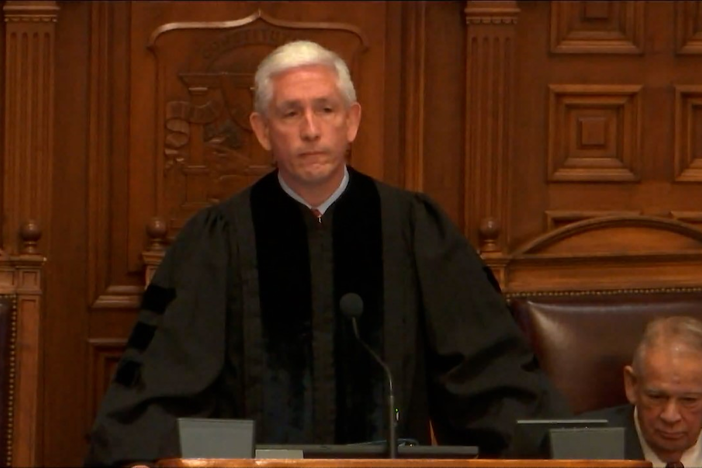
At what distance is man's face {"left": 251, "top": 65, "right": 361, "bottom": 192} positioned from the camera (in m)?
4.23

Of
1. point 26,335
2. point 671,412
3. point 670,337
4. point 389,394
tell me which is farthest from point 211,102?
point 389,394

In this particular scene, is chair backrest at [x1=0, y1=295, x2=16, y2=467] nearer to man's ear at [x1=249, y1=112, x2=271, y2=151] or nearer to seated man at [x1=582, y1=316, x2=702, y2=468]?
man's ear at [x1=249, y1=112, x2=271, y2=151]

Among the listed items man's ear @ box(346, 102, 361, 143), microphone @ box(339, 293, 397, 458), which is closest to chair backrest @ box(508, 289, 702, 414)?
man's ear @ box(346, 102, 361, 143)

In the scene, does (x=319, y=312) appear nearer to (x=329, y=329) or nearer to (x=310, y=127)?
(x=329, y=329)

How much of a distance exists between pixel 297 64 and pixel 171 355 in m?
0.86

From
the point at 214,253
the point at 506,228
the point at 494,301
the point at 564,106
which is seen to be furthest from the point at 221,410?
the point at 564,106

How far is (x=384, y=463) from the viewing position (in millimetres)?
2846

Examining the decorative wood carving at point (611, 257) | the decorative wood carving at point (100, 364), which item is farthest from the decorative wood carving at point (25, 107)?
the decorative wood carving at point (611, 257)

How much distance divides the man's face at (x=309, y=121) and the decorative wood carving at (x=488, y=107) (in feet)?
2.73

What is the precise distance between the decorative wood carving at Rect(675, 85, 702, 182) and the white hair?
134 cm

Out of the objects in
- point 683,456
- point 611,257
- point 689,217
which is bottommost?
point 683,456

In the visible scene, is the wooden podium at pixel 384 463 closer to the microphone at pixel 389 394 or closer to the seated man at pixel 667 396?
the microphone at pixel 389 394

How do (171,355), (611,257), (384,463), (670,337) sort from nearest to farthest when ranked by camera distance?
(384,463) → (171,355) → (670,337) → (611,257)

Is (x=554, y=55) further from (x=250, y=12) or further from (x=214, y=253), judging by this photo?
(x=214, y=253)
